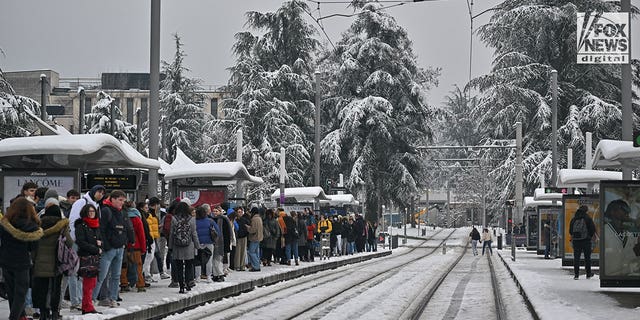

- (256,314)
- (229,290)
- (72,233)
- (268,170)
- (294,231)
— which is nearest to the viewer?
(72,233)

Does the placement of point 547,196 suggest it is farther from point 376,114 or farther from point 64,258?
point 64,258

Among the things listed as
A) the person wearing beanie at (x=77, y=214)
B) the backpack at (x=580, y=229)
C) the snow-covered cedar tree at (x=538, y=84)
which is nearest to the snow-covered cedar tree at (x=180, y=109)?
the snow-covered cedar tree at (x=538, y=84)

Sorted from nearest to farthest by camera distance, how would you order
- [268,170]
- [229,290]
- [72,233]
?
[72,233] < [229,290] < [268,170]

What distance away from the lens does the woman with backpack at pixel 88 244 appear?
15.3m

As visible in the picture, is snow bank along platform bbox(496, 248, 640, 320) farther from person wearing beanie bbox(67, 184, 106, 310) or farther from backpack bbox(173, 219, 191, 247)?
person wearing beanie bbox(67, 184, 106, 310)

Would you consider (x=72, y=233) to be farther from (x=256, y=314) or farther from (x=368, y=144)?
(x=368, y=144)

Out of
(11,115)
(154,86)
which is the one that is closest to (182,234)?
(154,86)

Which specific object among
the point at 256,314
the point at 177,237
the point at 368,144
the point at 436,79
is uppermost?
the point at 436,79

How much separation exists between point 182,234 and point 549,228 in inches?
968

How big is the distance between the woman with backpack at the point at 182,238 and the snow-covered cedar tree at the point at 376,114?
46037mm

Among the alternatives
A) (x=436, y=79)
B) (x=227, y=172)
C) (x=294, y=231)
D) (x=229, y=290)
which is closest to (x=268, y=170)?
(x=436, y=79)

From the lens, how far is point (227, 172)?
92.3 feet

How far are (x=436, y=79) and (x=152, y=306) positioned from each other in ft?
205

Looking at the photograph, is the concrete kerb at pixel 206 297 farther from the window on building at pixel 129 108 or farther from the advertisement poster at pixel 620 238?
the window on building at pixel 129 108
